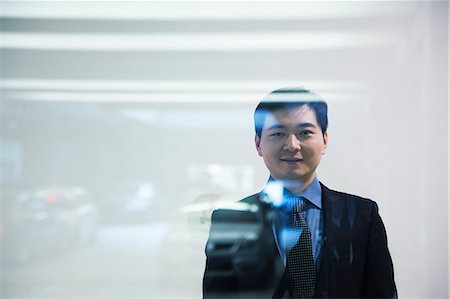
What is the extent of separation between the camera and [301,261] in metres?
3.04

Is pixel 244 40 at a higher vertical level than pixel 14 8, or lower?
lower

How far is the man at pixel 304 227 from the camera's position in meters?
3.02

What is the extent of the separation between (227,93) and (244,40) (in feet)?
1.21

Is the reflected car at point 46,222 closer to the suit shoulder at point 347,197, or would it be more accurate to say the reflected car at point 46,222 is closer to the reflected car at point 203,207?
the reflected car at point 203,207

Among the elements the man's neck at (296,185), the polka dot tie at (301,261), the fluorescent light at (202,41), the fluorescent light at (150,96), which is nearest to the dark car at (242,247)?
the polka dot tie at (301,261)

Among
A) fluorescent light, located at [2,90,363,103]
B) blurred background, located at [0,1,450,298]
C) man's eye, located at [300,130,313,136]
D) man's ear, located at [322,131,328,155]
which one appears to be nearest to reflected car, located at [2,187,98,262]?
blurred background, located at [0,1,450,298]

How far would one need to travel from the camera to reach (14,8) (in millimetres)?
3340

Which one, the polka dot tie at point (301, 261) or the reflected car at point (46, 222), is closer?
the polka dot tie at point (301, 261)

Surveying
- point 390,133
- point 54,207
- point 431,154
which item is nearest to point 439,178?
point 431,154

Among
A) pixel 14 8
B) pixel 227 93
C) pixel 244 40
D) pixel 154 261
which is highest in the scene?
pixel 14 8

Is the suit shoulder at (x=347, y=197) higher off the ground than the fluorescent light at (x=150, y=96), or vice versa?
the fluorescent light at (x=150, y=96)

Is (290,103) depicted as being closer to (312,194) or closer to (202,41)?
(312,194)

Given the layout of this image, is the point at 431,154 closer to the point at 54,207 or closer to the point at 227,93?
the point at 227,93

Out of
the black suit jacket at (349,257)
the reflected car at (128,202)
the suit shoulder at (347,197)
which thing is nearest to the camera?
the black suit jacket at (349,257)
